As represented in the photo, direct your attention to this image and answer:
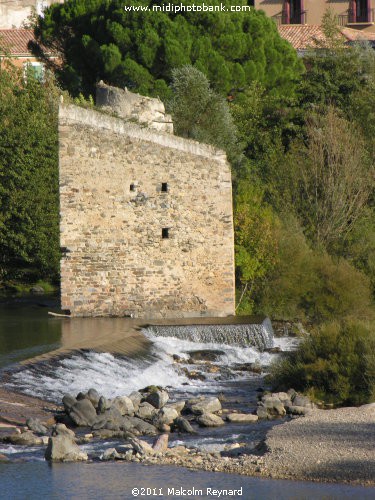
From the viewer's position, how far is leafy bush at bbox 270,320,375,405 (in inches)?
776

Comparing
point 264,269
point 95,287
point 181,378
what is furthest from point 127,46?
point 181,378

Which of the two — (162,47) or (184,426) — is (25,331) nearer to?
(184,426)

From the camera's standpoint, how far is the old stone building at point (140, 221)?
85.0 feet

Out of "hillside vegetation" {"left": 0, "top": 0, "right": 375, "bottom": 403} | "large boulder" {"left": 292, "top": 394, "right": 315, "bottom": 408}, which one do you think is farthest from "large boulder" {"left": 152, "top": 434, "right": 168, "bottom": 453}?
"hillside vegetation" {"left": 0, "top": 0, "right": 375, "bottom": 403}

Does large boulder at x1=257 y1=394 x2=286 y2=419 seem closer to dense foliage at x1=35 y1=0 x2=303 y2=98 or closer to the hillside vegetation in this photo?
the hillside vegetation

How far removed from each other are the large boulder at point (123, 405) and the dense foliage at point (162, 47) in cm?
2366

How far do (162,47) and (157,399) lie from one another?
81.7 feet

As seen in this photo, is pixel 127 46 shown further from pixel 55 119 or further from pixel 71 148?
pixel 71 148

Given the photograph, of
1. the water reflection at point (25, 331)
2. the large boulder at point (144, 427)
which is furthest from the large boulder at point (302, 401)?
the water reflection at point (25, 331)

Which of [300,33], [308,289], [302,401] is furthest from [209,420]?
[300,33]

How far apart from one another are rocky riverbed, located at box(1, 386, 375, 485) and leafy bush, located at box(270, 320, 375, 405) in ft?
2.51

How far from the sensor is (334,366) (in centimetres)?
2017

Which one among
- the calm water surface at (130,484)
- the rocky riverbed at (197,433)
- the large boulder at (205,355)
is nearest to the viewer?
the calm water surface at (130,484)

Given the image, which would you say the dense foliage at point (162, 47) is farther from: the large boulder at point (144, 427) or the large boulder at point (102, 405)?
the large boulder at point (144, 427)
